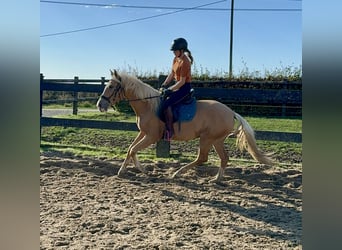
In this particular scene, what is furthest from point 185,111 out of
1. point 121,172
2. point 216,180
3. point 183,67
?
point 121,172

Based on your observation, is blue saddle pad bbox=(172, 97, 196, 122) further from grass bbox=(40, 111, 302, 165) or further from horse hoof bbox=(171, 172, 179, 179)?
grass bbox=(40, 111, 302, 165)

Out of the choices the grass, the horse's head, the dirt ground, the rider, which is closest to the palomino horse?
the horse's head

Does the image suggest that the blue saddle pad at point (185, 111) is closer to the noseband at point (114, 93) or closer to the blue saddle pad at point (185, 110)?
the blue saddle pad at point (185, 110)

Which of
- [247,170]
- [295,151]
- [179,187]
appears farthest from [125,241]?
[295,151]

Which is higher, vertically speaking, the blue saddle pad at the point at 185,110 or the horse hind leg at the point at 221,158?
the blue saddle pad at the point at 185,110

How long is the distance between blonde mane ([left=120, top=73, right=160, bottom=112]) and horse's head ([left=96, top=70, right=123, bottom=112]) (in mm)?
63

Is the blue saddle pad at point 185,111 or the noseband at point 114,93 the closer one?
the blue saddle pad at point 185,111

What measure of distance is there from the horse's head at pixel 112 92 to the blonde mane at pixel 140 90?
63 millimetres

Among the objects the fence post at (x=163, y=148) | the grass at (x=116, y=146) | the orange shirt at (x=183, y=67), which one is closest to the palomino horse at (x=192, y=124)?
the orange shirt at (x=183, y=67)

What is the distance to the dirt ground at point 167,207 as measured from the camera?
2326 millimetres

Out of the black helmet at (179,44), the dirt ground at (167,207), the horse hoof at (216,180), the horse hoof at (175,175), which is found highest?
the black helmet at (179,44)
